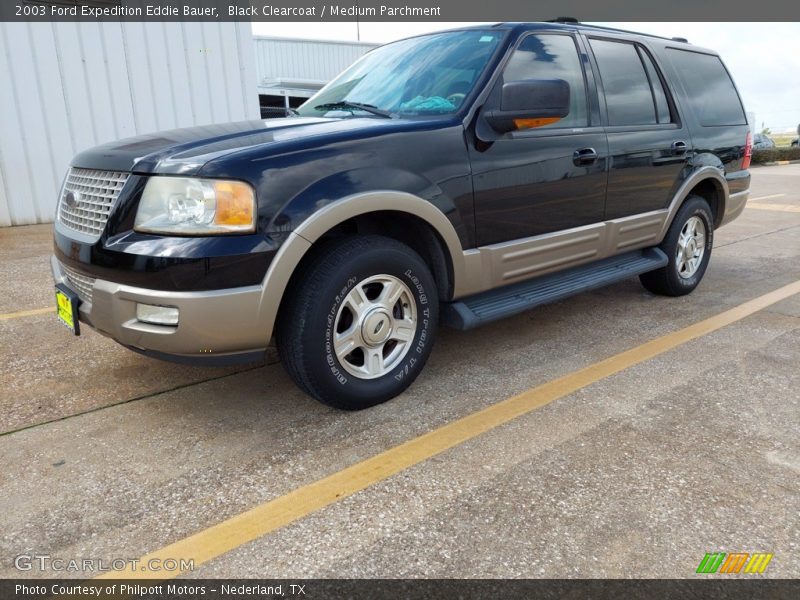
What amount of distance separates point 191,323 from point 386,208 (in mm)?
955

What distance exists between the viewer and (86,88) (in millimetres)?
8320

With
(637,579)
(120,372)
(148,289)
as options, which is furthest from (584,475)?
(120,372)

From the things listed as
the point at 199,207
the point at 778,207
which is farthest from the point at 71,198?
the point at 778,207

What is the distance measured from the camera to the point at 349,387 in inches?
110

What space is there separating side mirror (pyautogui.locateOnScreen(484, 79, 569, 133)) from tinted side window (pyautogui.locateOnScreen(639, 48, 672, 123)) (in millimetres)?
1551

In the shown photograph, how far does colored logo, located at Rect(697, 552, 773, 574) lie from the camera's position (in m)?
1.90

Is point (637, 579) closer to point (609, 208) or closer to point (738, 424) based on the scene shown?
point (738, 424)

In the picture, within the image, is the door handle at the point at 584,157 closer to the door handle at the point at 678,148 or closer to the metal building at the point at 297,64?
the door handle at the point at 678,148

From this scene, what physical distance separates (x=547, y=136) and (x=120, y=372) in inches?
104

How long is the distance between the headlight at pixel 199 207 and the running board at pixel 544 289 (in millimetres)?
1226

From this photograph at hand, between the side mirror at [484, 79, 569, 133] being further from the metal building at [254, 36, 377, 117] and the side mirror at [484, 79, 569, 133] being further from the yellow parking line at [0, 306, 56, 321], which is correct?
the metal building at [254, 36, 377, 117]

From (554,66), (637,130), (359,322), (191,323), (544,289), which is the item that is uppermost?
(554,66)

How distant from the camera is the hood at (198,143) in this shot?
2.47 metres

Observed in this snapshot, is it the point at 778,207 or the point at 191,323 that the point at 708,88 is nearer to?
the point at 191,323
